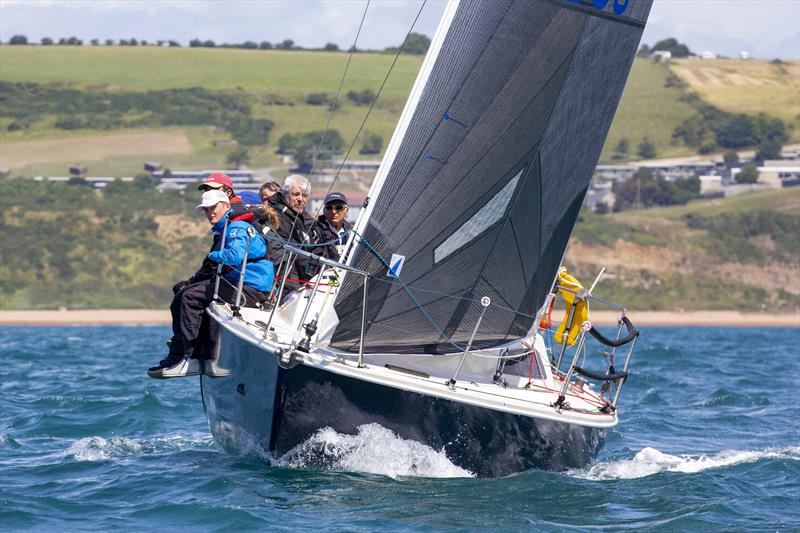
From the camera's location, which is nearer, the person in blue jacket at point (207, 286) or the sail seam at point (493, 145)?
the sail seam at point (493, 145)

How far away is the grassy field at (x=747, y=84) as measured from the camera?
94.1m

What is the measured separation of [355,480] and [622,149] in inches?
3191

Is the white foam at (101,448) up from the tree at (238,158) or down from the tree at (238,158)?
up

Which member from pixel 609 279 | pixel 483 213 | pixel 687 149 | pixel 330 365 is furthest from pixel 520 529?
pixel 687 149

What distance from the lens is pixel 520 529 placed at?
761 centimetres

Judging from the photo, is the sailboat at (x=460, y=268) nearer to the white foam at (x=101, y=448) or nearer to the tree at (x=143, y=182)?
the white foam at (x=101, y=448)

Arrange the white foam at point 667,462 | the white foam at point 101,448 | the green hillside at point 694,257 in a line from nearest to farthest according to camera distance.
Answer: the white foam at point 667,462 → the white foam at point 101,448 → the green hillside at point 694,257

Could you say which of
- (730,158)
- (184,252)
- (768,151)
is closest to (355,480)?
(184,252)

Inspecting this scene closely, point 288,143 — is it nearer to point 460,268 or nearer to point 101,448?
point 101,448

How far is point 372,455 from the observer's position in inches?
340

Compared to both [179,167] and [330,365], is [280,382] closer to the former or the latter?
[330,365]

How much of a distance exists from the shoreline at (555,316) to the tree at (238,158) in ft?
70.5

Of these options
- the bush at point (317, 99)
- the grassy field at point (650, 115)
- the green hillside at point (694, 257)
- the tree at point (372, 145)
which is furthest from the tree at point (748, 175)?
the bush at point (317, 99)

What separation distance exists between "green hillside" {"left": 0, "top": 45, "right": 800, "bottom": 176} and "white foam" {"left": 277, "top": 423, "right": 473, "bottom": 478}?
207 feet
